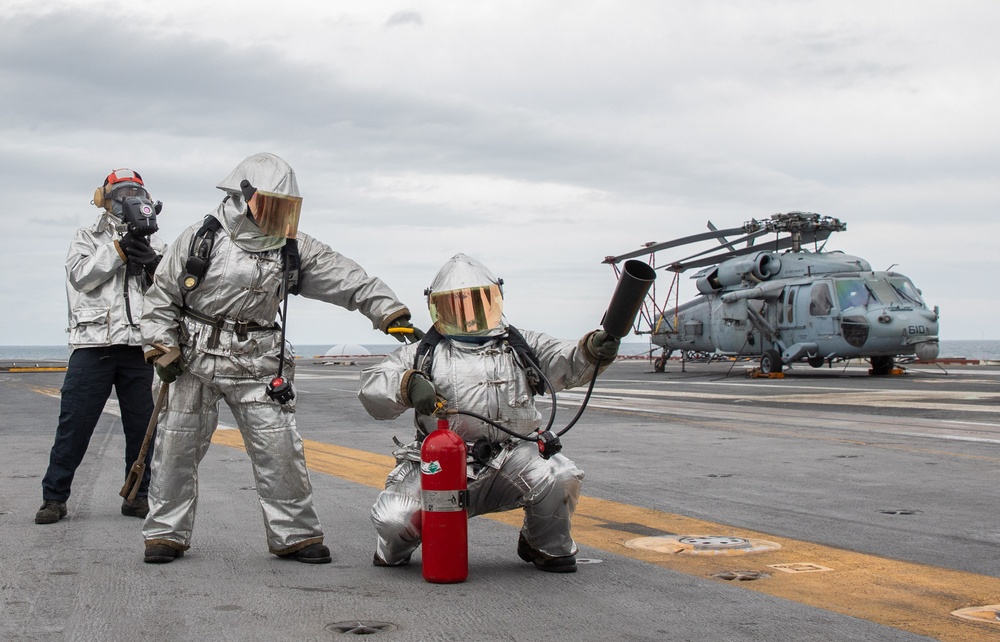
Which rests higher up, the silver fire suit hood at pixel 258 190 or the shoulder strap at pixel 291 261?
the silver fire suit hood at pixel 258 190

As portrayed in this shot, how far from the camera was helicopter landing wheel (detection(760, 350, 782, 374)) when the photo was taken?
24.2m

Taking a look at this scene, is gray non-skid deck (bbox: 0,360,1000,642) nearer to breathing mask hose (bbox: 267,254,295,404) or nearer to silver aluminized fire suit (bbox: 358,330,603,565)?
silver aluminized fire suit (bbox: 358,330,603,565)

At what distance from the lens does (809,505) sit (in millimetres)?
6434

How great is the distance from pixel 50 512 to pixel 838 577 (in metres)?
4.27

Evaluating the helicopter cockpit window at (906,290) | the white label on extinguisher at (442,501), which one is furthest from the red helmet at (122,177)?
the helicopter cockpit window at (906,290)

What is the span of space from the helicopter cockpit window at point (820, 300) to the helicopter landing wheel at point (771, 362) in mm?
1410

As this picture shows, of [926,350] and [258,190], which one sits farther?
[926,350]

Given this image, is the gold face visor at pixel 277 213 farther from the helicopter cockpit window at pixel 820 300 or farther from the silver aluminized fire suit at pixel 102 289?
the helicopter cockpit window at pixel 820 300

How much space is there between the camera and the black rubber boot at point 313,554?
189 inches

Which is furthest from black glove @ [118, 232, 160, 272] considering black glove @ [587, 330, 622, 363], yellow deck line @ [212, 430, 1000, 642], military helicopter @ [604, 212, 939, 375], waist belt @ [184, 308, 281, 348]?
military helicopter @ [604, 212, 939, 375]

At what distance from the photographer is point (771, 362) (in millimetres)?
24312

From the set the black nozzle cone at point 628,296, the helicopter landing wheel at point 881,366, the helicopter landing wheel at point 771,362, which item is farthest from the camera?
the helicopter landing wheel at point 881,366

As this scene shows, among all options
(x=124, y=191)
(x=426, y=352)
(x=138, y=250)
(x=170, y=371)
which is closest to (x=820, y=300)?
(x=124, y=191)

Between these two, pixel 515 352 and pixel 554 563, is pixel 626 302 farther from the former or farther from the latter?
pixel 554 563
